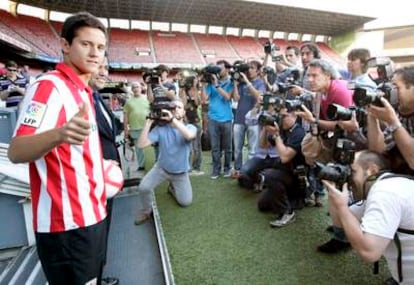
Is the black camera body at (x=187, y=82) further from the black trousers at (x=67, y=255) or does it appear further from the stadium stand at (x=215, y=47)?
the stadium stand at (x=215, y=47)

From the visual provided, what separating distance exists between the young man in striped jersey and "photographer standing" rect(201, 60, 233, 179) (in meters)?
3.06

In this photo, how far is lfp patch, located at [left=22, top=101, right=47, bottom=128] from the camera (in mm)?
985

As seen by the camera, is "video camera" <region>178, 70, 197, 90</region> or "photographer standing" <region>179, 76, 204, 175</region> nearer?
"photographer standing" <region>179, 76, 204, 175</region>

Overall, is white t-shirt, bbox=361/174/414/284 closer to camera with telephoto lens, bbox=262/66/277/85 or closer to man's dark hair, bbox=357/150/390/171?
man's dark hair, bbox=357/150/390/171

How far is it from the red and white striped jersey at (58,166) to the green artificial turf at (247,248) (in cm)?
119

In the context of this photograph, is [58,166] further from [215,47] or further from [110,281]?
[215,47]

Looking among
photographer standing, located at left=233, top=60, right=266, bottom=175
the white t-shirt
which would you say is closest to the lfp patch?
the white t-shirt

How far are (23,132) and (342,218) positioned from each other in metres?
1.26

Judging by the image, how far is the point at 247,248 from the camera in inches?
95.3

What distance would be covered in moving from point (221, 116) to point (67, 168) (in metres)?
3.23

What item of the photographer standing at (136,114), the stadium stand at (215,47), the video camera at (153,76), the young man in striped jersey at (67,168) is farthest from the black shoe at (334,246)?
the stadium stand at (215,47)

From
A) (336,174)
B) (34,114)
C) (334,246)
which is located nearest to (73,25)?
(34,114)

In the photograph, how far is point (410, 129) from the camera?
5.46 ft

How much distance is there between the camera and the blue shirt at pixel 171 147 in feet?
10.8
